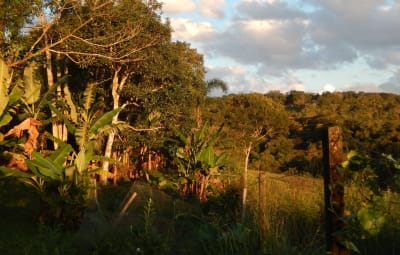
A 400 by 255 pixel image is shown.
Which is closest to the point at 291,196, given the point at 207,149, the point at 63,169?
the point at 63,169

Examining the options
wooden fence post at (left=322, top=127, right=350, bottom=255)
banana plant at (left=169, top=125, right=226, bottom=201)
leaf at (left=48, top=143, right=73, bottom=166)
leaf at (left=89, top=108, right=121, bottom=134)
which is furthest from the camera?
banana plant at (left=169, top=125, right=226, bottom=201)

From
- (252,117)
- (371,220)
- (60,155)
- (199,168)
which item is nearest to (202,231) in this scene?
(371,220)

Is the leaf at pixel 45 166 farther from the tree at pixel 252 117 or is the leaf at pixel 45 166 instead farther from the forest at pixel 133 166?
the tree at pixel 252 117

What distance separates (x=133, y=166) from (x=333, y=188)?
49.7 ft

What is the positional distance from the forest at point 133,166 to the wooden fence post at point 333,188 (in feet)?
0.41

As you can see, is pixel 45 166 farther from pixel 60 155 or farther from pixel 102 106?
pixel 102 106

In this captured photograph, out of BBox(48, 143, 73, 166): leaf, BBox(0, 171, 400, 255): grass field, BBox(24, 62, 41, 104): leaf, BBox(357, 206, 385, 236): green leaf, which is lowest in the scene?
BBox(0, 171, 400, 255): grass field

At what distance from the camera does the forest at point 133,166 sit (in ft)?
21.3

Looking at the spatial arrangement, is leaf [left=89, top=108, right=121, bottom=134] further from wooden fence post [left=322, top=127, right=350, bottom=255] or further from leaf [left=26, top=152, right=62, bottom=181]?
wooden fence post [left=322, top=127, right=350, bottom=255]

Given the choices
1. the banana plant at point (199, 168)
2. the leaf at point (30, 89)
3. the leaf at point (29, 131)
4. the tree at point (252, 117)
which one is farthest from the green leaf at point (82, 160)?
the tree at point (252, 117)

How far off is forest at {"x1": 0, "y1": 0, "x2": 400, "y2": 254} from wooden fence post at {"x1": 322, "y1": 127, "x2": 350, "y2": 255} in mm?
124

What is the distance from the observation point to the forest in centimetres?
650

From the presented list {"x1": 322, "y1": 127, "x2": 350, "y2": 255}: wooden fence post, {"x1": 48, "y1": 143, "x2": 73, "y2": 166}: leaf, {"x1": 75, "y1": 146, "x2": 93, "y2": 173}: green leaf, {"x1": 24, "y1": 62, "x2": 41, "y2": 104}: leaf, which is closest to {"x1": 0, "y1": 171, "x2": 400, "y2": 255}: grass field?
{"x1": 322, "y1": 127, "x2": 350, "y2": 255}: wooden fence post

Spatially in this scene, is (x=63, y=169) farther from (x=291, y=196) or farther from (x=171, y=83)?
(x=171, y=83)
